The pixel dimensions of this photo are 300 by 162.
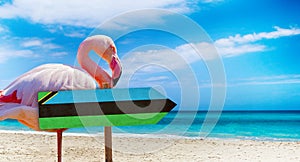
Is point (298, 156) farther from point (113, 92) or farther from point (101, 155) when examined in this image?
point (113, 92)

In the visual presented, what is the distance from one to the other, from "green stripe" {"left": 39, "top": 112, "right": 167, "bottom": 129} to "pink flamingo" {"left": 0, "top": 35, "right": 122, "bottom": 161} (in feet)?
2.49

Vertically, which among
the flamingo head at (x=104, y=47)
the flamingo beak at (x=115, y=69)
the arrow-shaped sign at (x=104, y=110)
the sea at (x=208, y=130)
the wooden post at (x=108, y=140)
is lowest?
the wooden post at (x=108, y=140)

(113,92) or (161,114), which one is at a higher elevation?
(113,92)

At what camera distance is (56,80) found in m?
4.77

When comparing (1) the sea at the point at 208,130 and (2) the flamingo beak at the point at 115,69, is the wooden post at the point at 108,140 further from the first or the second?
(1) the sea at the point at 208,130

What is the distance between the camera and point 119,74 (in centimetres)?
500

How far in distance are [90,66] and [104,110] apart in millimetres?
1658

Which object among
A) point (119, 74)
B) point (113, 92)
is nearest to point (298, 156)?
A: point (119, 74)

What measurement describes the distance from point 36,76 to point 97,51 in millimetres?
860

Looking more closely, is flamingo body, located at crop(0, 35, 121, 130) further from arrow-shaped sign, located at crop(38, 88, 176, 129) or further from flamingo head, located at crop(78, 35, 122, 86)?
arrow-shaped sign, located at crop(38, 88, 176, 129)

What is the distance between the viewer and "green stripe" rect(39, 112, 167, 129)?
12.4ft

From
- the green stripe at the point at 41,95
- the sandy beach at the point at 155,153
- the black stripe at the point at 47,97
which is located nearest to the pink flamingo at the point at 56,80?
the green stripe at the point at 41,95

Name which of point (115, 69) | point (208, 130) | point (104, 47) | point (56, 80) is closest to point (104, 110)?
point (56, 80)

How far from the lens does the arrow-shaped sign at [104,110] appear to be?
377 cm
